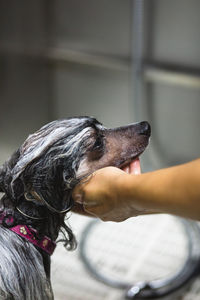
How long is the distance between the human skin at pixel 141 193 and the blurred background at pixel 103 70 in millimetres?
269

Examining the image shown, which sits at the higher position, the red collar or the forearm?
the forearm

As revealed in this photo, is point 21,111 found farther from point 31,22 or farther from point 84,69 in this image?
point 84,69

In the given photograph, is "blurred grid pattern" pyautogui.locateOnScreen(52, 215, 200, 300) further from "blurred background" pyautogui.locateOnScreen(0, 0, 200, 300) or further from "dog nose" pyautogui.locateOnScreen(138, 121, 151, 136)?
"dog nose" pyautogui.locateOnScreen(138, 121, 151, 136)

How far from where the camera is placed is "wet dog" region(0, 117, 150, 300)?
63cm

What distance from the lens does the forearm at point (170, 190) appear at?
0.52 meters

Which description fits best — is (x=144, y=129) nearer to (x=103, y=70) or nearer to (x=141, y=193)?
(x=141, y=193)

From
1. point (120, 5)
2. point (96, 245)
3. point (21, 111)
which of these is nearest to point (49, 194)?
point (21, 111)

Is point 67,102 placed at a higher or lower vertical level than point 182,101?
higher

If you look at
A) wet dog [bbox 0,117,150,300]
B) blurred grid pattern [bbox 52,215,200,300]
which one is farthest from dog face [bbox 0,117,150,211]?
blurred grid pattern [bbox 52,215,200,300]

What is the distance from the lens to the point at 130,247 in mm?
1312

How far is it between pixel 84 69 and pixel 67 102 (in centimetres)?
31

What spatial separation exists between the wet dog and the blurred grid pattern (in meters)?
0.39

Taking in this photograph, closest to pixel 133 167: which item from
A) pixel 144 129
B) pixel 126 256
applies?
pixel 144 129

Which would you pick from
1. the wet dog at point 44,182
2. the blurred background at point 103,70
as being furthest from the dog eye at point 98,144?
the blurred background at point 103,70
